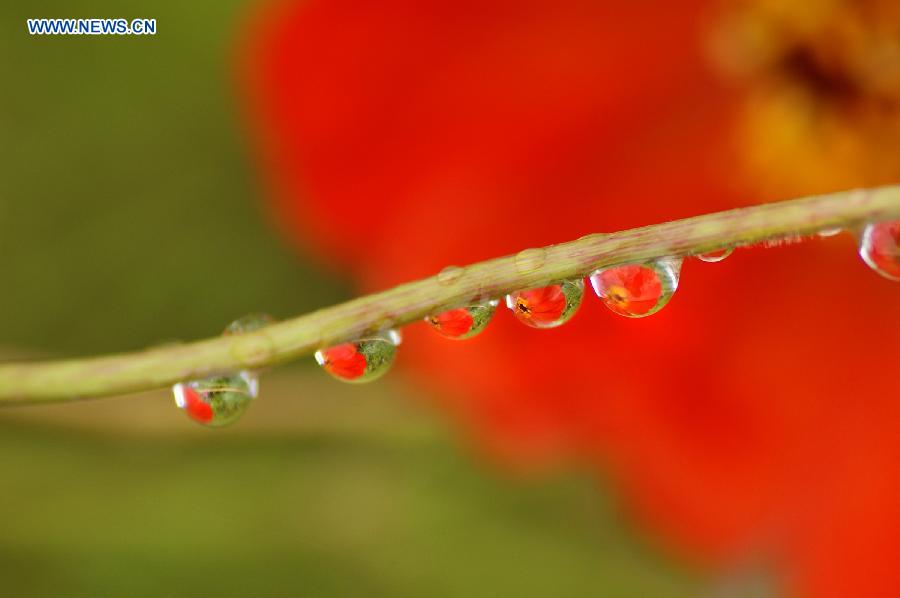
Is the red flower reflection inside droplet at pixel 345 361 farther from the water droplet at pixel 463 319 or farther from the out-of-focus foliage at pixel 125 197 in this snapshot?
the out-of-focus foliage at pixel 125 197

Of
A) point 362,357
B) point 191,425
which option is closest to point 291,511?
point 191,425

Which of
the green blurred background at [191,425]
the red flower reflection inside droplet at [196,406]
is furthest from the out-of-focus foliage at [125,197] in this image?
the red flower reflection inside droplet at [196,406]

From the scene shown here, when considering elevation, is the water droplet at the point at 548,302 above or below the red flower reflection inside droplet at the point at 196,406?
below

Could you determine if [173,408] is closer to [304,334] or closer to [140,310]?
[140,310]

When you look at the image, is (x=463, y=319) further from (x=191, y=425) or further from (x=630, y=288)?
(x=191, y=425)

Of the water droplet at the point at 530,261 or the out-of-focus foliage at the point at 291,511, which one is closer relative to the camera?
the water droplet at the point at 530,261

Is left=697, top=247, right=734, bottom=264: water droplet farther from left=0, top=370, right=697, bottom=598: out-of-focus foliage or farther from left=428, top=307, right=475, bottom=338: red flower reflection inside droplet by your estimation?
left=0, top=370, right=697, bottom=598: out-of-focus foliage
